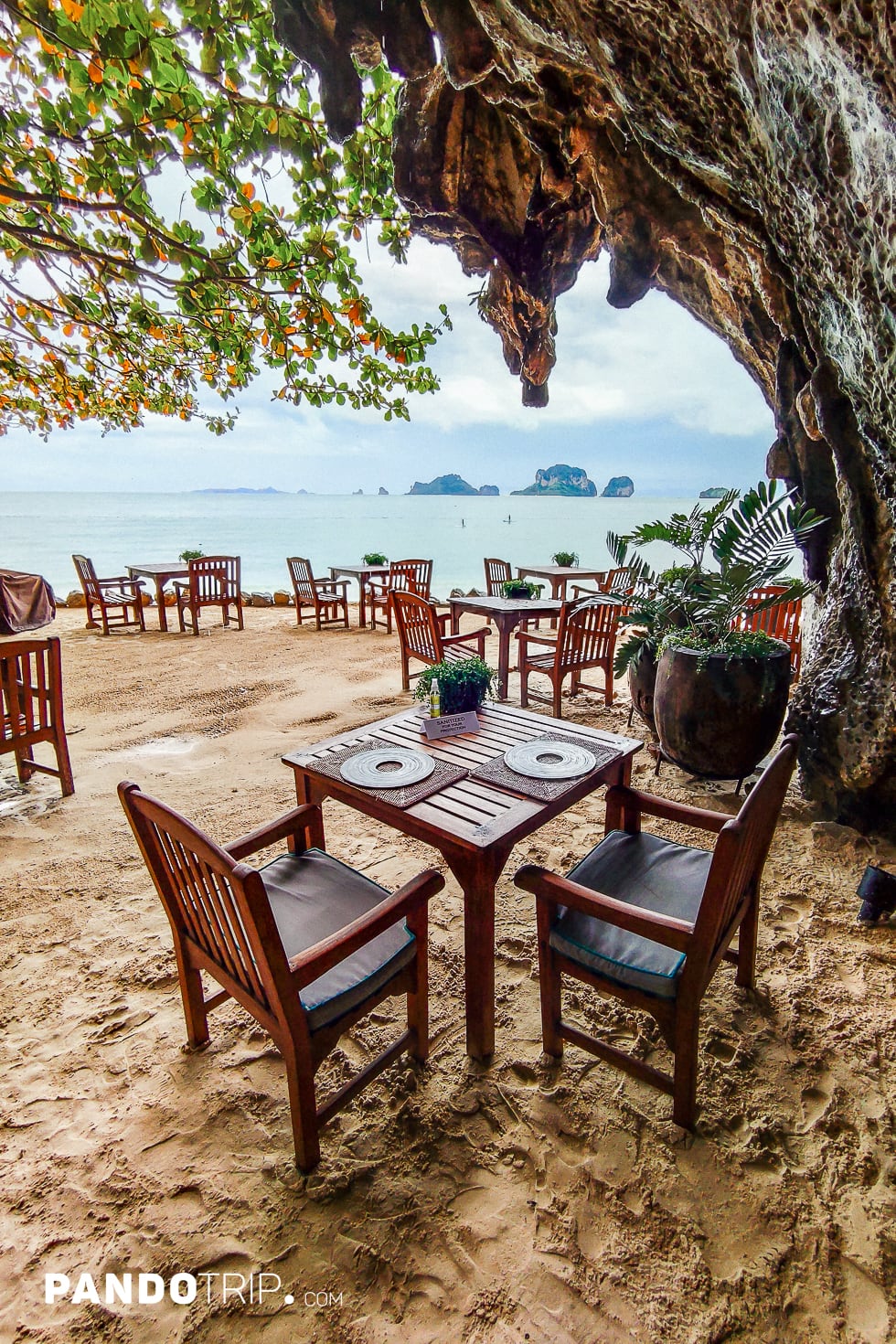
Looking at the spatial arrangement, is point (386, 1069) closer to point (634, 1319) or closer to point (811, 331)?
point (634, 1319)

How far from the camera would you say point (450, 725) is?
199 centimetres

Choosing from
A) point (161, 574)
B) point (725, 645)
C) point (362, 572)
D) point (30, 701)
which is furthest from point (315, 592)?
point (725, 645)

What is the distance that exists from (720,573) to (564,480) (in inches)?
2140

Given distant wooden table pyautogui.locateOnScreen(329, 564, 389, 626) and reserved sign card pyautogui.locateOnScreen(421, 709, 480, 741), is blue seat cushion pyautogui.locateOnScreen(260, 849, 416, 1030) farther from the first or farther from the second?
distant wooden table pyautogui.locateOnScreen(329, 564, 389, 626)

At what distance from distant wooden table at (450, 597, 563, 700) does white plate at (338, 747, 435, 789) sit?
258cm

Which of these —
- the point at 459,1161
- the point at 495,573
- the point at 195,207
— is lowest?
the point at 459,1161

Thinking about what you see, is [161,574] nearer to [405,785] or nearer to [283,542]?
[405,785]

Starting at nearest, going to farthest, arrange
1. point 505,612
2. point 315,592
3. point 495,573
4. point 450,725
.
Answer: point 450,725
point 505,612
point 315,592
point 495,573

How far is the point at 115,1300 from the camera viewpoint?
0.98 meters

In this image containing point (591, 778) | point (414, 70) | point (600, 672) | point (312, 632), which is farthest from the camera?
point (312, 632)

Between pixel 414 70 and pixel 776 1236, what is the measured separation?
499 centimetres

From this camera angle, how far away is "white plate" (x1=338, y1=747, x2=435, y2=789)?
159 cm

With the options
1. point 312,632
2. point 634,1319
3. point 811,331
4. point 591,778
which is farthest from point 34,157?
point 312,632

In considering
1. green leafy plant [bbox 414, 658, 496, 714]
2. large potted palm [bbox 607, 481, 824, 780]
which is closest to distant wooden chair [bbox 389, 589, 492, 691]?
large potted palm [bbox 607, 481, 824, 780]
